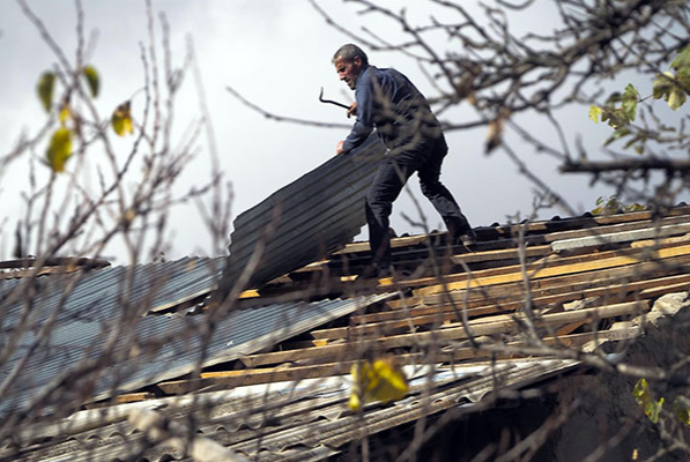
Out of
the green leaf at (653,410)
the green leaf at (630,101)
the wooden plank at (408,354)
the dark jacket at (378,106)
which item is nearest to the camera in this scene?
the green leaf at (630,101)

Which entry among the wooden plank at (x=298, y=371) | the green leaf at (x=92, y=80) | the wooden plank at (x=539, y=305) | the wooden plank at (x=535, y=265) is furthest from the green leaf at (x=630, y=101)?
the wooden plank at (x=535, y=265)

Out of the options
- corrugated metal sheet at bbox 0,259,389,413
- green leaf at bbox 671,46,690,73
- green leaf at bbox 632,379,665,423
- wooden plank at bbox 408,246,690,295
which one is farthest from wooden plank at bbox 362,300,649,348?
green leaf at bbox 671,46,690,73

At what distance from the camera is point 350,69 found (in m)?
7.38

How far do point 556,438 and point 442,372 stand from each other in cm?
66

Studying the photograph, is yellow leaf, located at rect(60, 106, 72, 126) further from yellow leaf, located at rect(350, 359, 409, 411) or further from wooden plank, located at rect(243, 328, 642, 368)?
wooden plank, located at rect(243, 328, 642, 368)

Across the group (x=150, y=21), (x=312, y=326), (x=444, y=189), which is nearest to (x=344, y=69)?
(x=444, y=189)

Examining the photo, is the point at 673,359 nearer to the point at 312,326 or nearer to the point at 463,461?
the point at 463,461

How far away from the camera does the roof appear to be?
3598 mm

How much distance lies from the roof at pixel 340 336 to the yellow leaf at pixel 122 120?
417 millimetres

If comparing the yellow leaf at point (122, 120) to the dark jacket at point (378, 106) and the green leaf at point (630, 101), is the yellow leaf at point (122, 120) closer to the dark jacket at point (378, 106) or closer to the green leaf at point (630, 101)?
the green leaf at point (630, 101)

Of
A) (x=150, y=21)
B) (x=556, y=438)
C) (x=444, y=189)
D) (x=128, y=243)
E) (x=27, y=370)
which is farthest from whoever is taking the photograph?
(x=444, y=189)

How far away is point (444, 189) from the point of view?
7809 mm

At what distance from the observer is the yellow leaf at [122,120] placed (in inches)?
120

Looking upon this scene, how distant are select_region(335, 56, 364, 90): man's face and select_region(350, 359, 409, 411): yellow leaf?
4574mm
